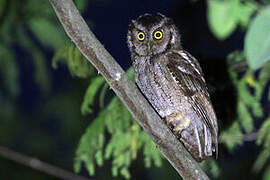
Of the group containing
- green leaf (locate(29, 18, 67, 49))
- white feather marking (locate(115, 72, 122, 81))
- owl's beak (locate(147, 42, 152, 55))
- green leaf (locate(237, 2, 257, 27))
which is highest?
white feather marking (locate(115, 72, 122, 81))

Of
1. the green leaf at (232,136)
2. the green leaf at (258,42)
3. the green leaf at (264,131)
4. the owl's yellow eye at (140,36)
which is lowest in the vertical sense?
the green leaf at (232,136)

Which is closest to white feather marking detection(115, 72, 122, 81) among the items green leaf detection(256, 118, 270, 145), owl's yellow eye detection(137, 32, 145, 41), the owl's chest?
the owl's chest

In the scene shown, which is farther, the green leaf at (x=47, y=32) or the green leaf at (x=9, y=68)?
the green leaf at (x=9, y=68)

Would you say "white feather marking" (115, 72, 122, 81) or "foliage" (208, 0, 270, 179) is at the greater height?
"white feather marking" (115, 72, 122, 81)

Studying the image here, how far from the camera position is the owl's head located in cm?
289

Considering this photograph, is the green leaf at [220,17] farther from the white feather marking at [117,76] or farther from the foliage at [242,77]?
the white feather marking at [117,76]

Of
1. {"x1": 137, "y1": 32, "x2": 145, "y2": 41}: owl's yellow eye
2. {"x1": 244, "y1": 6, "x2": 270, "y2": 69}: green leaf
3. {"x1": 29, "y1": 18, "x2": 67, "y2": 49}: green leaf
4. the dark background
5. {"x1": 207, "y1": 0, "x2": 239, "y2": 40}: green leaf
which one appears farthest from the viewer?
the dark background

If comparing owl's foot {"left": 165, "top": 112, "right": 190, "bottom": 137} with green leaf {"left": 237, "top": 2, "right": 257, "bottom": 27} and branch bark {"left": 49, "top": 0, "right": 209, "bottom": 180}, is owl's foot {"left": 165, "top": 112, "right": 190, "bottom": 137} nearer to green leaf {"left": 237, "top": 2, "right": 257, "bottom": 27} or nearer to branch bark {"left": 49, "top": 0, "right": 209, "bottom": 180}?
green leaf {"left": 237, "top": 2, "right": 257, "bottom": 27}

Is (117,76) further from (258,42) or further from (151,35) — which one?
(151,35)

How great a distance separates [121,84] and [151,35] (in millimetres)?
1275

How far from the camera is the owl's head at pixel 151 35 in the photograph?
9.50 ft

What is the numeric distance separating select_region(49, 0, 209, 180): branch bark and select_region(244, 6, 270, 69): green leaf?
0.79 metres

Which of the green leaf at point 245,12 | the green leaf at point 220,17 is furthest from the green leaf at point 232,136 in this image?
the green leaf at point 220,17

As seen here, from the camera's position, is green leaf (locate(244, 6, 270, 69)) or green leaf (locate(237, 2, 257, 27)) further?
green leaf (locate(237, 2, 257, 27))
